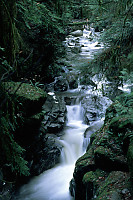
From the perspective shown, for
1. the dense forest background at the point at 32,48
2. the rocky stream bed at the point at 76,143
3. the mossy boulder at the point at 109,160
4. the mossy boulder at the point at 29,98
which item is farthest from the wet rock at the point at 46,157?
the mossy boulder at the point at 109,160

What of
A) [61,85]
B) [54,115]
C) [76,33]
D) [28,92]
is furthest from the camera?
[76,33]

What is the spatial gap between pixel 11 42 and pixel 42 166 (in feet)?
19.5

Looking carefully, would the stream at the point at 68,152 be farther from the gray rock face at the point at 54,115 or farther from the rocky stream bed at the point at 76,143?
the gray rock face at the point at 54,115

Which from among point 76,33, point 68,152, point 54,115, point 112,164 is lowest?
point 68,152

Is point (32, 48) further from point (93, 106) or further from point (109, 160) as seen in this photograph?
point (93, 106)

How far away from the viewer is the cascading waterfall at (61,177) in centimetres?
639

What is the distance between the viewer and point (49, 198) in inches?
248

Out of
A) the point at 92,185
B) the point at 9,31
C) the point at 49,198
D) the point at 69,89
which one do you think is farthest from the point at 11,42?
the point at 69,89

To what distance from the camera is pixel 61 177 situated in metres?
7.08

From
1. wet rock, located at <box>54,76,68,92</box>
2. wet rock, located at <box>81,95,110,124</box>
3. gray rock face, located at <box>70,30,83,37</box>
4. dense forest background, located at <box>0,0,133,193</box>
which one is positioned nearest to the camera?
dense forest background, located at <box>0,0,133,193</box>

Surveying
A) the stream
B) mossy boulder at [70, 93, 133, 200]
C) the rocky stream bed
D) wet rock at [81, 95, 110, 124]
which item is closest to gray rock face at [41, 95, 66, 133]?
the rocky stream bed

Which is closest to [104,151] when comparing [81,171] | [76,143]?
[81,171]

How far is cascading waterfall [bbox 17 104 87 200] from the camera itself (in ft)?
21.0

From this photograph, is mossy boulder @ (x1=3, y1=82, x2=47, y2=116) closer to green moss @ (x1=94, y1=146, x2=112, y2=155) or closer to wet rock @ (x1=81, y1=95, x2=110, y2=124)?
green moss @ (x1=94, y1=146, x2=112, y2=155)
